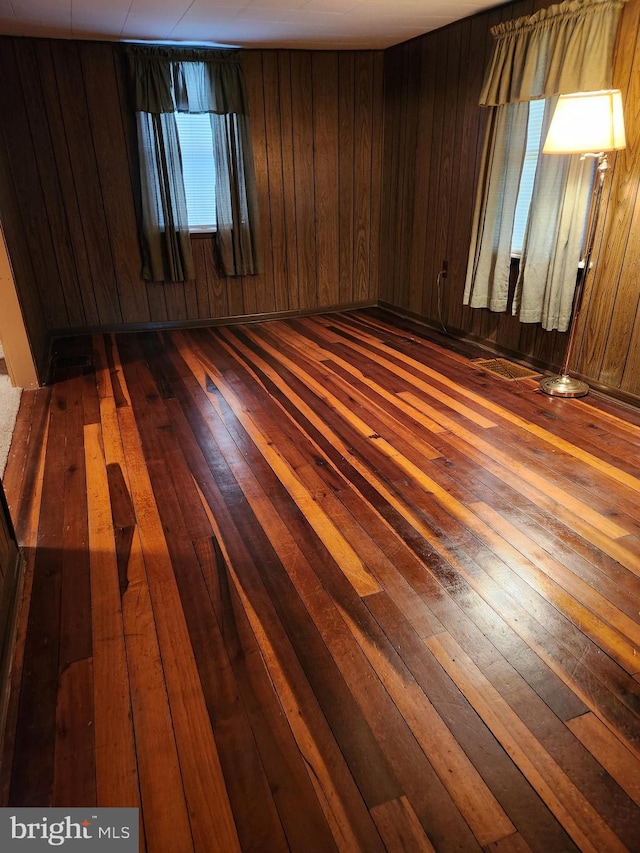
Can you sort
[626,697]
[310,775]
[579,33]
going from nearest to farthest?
[310,775] < [626,697] < [579,33]

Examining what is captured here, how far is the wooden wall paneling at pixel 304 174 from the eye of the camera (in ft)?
16.2

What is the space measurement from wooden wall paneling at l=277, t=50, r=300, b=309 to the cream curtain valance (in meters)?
1.92

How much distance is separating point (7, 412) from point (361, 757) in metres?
2.95

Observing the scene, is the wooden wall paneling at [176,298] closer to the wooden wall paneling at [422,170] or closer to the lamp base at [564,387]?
the wooden wall paneling at [422,170]

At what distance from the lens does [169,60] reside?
4.39m

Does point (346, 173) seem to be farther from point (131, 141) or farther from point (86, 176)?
point (86, 176)

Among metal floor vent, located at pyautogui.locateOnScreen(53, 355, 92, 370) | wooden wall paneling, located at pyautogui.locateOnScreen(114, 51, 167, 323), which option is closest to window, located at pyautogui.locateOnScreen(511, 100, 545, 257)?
wooden wall paneling, located at pyautogui.locateOnScreen(114, 51, 167, 323)

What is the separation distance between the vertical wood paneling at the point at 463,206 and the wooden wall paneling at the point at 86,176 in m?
2.62

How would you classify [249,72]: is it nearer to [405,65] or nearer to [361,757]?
[405,65]

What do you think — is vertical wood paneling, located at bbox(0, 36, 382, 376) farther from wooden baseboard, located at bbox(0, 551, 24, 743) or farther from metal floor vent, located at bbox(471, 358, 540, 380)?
wooden baseboard, located at bbox(0, 551, 24, 743)

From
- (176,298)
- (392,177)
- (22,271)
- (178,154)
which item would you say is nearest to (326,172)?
(392,177)

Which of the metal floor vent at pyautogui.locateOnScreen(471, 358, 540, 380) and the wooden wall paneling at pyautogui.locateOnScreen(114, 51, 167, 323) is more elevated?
the wooden wall paneling at pyautogui.locateOnScreen(114, 51, 167, 323)

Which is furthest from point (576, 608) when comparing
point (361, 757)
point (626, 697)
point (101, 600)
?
point (101, 600)

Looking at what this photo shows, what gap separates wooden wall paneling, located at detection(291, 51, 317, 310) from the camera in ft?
16.2
